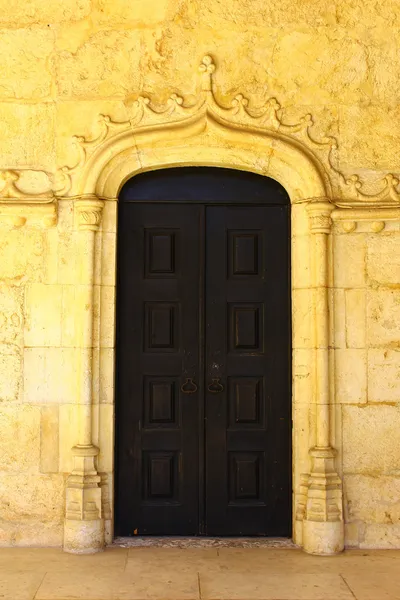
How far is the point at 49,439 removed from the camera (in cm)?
488

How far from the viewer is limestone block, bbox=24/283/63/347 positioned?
4.91 meters

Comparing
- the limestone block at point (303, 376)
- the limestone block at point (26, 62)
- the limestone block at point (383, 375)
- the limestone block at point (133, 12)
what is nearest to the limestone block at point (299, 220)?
the limestone block at point (303, 376)

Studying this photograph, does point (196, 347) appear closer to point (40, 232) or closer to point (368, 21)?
point (40, 232)

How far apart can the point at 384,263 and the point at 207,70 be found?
180 centimetres

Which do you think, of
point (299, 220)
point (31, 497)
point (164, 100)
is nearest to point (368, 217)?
point (299, 220)

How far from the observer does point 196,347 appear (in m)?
5.09

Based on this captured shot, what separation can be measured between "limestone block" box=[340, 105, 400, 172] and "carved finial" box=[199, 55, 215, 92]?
3.08 feet

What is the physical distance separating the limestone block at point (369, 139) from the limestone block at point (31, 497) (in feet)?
9.68

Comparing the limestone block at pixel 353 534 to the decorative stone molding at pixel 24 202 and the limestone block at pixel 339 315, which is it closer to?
the limestone block at pixel 339 315

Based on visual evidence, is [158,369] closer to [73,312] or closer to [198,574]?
[73,312]

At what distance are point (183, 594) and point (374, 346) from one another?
2.06 meters

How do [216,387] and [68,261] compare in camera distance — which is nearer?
[68,261]

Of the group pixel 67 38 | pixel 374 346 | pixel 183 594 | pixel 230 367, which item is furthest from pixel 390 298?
pixel 67 38

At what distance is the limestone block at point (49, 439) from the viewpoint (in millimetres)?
4855
